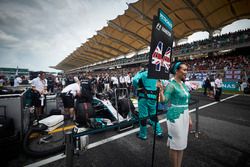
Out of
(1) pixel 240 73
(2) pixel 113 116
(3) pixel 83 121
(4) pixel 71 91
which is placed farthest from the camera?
(1) pixel 240 73

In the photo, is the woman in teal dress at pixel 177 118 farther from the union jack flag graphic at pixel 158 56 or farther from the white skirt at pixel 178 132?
the union jack flag graphic at pixel 158 56

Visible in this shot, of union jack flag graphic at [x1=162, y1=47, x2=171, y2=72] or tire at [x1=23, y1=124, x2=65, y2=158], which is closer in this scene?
union jack flag graphic at [x1=162, y1=47, x2=171, y2=72]

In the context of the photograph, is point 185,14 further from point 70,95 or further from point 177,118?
point 177,118

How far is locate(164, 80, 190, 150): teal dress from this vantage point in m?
1.56

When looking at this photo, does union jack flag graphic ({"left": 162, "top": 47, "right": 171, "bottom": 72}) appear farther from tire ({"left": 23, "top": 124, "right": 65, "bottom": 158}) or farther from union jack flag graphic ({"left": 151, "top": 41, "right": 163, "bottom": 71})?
tire ({"left": 23, "top": 124, "right": 65, "bottom": 158})

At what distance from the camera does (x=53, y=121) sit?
3.54m

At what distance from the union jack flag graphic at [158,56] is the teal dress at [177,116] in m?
0.42

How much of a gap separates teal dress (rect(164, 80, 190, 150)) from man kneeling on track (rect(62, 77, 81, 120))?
3321 mm

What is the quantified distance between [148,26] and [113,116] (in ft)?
76.7

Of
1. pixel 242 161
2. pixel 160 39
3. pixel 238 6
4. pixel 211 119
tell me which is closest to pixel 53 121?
pixel 160 39

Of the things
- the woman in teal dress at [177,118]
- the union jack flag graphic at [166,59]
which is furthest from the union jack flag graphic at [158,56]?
the woman in teal dress at [177,118]

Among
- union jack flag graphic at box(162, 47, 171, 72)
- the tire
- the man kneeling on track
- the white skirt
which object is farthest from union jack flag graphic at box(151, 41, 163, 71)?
the man kneeling on track

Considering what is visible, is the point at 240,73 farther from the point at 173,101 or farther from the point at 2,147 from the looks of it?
the point at 2,147

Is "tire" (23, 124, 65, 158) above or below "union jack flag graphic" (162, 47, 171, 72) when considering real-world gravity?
below
